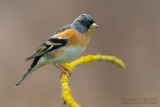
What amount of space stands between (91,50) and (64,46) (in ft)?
8.30

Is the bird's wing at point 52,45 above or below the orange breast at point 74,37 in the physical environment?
below

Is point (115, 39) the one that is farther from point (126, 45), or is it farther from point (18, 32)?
point (18, 32)

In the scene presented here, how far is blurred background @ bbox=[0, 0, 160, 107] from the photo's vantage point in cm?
533

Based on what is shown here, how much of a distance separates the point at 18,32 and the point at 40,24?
19.9 inches

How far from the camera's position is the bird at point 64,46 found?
329 cm

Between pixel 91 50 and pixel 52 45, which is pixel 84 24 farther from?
pixel 91 50

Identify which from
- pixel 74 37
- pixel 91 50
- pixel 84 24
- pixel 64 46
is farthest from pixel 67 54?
pixel 91 50

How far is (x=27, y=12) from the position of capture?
650 centimetres

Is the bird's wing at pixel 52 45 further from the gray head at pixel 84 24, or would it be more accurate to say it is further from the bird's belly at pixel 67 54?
the gray head at pixel 84 24

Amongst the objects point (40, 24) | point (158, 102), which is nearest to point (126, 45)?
point (158, 102)

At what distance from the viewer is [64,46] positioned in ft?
10.9

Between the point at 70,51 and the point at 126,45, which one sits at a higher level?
the point at 126,45

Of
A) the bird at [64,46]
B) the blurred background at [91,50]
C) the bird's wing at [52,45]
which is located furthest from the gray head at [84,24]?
the blurred background at [91,50]

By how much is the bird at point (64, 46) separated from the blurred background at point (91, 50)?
1.93 meters
